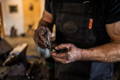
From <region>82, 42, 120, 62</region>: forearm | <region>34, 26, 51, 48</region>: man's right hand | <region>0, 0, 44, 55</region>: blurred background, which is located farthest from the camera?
<region>0, 0, 44, 55</region>: blurred background

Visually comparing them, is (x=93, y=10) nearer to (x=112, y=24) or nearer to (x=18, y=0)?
(x=112, y=24)

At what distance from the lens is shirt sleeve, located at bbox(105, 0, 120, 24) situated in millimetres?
686

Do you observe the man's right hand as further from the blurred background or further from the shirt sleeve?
the blurred background

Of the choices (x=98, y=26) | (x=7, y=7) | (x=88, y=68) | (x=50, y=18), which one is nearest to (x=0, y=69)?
(x=50, y=18)

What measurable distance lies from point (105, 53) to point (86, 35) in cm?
17

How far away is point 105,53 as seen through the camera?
2.28 ft

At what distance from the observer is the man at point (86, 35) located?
0.70 metres

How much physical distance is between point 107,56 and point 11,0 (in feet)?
18.9

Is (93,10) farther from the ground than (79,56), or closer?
farther from the ground

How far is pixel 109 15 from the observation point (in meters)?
0.71

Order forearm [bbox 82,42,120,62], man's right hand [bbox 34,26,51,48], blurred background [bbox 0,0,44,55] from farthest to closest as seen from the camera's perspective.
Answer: blurred background [bbox 0,0,44,55] → man's right hand [bbox 34,26,51,48] → forearm [bbox 82,42,120,62]

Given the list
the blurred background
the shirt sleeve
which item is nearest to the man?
the shirt sleeve

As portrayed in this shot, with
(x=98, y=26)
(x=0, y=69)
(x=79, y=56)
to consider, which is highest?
(x=98, y=26)

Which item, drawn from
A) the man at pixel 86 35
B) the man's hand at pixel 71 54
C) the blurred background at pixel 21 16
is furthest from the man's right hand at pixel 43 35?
the blurred background at pixel 21 16
